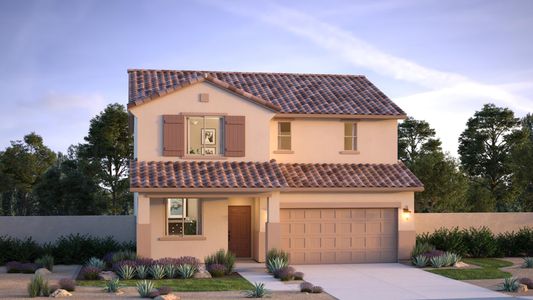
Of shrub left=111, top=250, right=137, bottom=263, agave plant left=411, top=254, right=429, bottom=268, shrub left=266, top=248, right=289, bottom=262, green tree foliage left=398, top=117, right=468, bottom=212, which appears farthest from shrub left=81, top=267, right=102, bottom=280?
green tree foliage left=398, top=117, right=468, bottom=212

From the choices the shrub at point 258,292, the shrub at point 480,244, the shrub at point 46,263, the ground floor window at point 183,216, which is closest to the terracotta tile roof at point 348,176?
the shrub at point 480,244

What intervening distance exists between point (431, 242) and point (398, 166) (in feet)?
10.8

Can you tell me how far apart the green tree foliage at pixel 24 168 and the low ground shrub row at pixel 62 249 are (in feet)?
85.4

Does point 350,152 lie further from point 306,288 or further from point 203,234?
point 306,288

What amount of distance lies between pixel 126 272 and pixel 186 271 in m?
1.85

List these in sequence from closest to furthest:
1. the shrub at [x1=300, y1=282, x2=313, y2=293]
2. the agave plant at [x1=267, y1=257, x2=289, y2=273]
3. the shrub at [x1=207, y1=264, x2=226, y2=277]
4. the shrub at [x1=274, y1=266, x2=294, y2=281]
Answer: the shrub at [x1=300, y1=282, x2=313, y2=293] < the shrub at [x1=274, y1=266, x2=294, y2=281] < the shrub at [x1=207, y1=264, x2=226, y2=277] < the agave plant at [x1=267, y1=257, x2=289, y2=273]

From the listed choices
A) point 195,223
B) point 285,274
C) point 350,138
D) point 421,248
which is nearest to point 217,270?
point 285,274

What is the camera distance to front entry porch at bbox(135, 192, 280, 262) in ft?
82.5

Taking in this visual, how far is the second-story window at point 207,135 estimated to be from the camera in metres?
27.1

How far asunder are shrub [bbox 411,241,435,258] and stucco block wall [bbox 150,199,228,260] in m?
7.06

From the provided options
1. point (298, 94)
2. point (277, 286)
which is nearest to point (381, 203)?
point (298, 94)

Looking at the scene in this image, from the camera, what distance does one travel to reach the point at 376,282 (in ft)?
74.4

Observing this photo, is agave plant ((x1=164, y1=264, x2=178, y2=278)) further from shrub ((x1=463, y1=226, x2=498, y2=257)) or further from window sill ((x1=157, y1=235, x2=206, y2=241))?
shrub ((x1=463, y1=226, x2=498, y2=257))

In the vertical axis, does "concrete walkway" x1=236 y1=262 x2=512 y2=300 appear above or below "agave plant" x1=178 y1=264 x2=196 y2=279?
below
